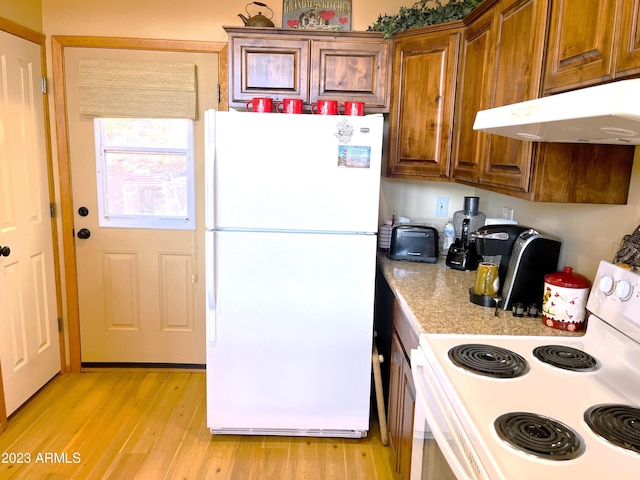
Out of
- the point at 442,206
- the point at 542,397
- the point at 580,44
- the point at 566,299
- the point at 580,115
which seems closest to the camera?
the point at 580,115

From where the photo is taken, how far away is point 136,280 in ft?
9.54

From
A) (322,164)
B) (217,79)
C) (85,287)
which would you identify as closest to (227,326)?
(322,164)

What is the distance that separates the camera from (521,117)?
1.03 metres

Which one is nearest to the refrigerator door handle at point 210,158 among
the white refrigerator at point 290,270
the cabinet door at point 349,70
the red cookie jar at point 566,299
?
the white refrigerator at point 290,270

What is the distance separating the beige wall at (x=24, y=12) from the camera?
230 cm

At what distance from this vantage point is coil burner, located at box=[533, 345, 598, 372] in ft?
4.11

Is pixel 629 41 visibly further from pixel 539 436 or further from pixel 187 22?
pixel 187 22

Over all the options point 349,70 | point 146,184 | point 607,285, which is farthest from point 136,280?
point 607,285

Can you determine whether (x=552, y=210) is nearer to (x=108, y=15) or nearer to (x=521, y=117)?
(x=521, y=117)

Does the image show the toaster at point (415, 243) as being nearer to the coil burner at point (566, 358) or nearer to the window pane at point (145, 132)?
the coil burner at point (566, 358)

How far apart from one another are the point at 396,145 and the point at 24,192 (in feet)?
6.62

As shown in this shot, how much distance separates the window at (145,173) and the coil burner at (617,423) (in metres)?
2.35

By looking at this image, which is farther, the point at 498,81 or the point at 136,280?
the point at 136,280

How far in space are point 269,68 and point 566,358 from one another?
1.91 metres
